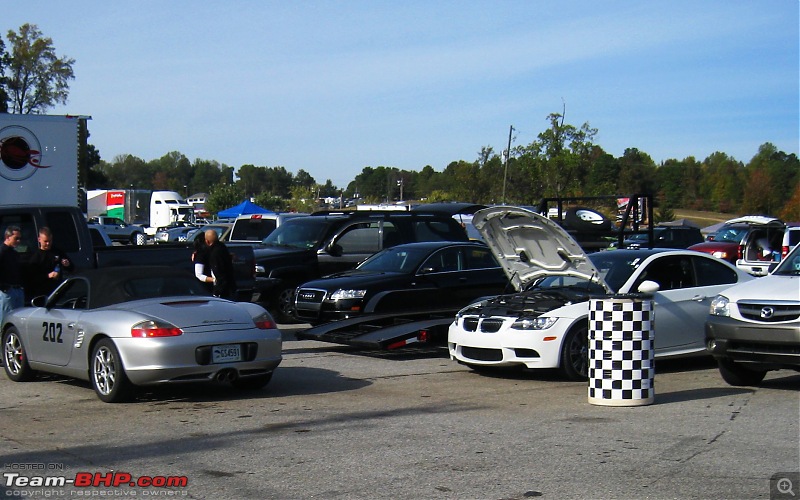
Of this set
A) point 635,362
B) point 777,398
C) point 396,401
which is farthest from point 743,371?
point 396,401

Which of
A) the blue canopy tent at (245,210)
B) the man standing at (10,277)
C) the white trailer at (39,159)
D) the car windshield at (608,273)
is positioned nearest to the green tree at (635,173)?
the blue canopy tent at (245,210)

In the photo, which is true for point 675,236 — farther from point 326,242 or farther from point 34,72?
point 34,72

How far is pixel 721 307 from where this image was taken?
9977mm

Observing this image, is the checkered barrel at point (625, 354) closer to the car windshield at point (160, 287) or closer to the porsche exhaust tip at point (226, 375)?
the porsche exhaust tip at point (226, 375)

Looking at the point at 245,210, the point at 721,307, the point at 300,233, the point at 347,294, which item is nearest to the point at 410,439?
the point at 721,307

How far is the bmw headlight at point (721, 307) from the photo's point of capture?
9.89 m

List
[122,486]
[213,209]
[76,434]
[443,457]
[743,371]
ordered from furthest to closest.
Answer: [213,209] → [743,371] → [76,434] → [443,457] → [122,486]

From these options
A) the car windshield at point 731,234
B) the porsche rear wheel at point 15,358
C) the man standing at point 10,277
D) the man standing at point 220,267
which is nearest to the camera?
the porsche rear wheel at point 15,358

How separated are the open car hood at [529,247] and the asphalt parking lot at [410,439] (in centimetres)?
148

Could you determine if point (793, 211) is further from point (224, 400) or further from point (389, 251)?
point (224, 400)

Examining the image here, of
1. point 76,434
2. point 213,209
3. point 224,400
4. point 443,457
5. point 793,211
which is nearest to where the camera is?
point 443,457

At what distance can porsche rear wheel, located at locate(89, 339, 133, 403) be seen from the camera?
9016mm

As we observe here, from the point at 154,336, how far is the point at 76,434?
1381 millimetres

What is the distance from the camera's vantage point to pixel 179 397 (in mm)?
9719
